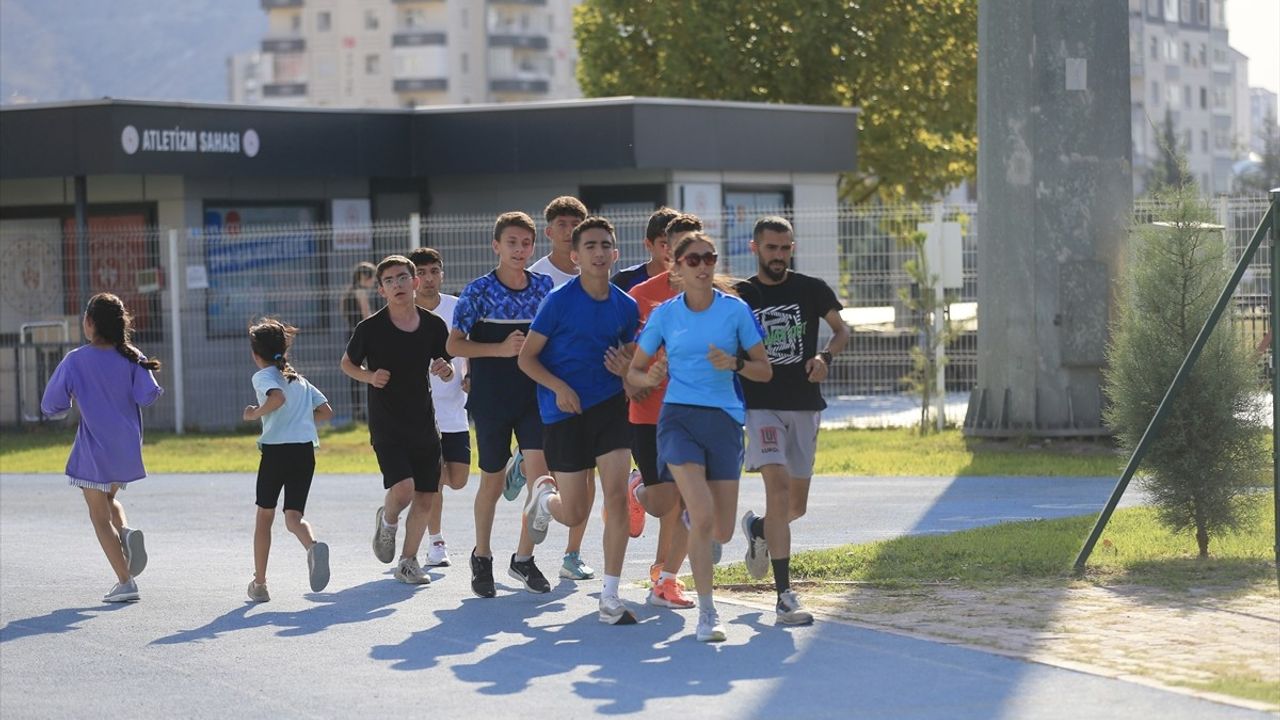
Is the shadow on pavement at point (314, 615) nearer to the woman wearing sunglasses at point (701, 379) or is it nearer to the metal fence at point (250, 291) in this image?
the woman wearing sunglasses at point (701, 379)

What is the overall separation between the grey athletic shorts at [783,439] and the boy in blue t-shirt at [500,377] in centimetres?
153

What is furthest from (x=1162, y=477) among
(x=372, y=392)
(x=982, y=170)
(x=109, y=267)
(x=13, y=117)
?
(x=13, y=117)

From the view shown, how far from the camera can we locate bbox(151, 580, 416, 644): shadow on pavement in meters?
9.70

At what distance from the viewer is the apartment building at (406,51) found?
440 ft

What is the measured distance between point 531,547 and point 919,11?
27.6 m

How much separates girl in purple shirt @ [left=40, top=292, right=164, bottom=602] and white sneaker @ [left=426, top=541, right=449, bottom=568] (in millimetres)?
1782

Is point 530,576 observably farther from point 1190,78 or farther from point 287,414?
point 1190,78

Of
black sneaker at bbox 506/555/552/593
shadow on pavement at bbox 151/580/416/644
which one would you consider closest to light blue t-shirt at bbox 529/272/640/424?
black sneaker at bbox 506/555/552/593

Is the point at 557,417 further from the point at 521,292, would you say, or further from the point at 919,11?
the point at 919,11

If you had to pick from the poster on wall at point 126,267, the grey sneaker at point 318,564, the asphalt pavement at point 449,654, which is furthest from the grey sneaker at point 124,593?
the poster on wall at point 126,267

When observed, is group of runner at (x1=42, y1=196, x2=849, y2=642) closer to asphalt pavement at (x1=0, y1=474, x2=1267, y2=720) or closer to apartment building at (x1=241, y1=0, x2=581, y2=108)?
asphalt pavement at (x1=0, y1=474, x2=1267, y2=720)

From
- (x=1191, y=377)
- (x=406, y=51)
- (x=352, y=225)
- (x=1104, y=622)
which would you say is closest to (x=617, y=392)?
(x=1104, y=622)

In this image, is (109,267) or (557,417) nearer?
(557,417)

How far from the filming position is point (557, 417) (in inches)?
388
